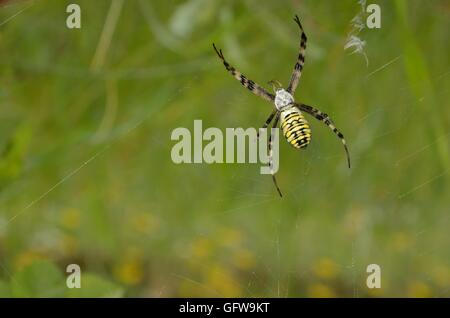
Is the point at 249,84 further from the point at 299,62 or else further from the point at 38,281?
the point at 38,281

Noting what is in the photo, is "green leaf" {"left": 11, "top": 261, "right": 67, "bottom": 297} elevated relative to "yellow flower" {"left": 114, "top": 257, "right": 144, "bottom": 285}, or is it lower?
lower

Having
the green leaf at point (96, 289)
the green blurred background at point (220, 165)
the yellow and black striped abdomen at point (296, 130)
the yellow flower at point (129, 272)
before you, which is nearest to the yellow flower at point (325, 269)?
the green blurred background at point (220, 165)

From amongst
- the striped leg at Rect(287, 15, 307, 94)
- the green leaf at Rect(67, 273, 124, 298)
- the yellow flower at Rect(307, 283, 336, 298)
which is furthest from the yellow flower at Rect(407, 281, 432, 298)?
the green leaf at Rect(67, 273, 124, 298)

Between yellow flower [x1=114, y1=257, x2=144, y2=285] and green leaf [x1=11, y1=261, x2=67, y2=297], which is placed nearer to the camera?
green leaf [x1=11, y1=261, x2=67, y2=297]

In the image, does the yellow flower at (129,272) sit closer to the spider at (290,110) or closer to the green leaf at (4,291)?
the spider at (290,110)

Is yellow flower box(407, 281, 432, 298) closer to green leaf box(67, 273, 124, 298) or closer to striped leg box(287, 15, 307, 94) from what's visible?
striped leg box(287, 15, 307, 94)

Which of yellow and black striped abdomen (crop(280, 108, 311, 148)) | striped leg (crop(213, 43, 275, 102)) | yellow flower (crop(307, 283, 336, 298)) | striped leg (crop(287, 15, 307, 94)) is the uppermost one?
striped leg (crop(287, 15, 307, 94))

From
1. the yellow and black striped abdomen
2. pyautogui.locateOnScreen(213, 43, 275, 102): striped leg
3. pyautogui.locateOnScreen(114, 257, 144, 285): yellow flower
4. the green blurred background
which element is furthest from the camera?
pyautogui.locateOnScreen(114, 257, 144, 285): yellow flower

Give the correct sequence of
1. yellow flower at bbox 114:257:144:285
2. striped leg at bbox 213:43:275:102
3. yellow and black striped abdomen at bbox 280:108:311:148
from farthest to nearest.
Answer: yellow flower at bbox 114:257:144:285
striped leg at bbox 213:43:275:102
yellow and black striped abdomen at bbox 280:108:311:148
